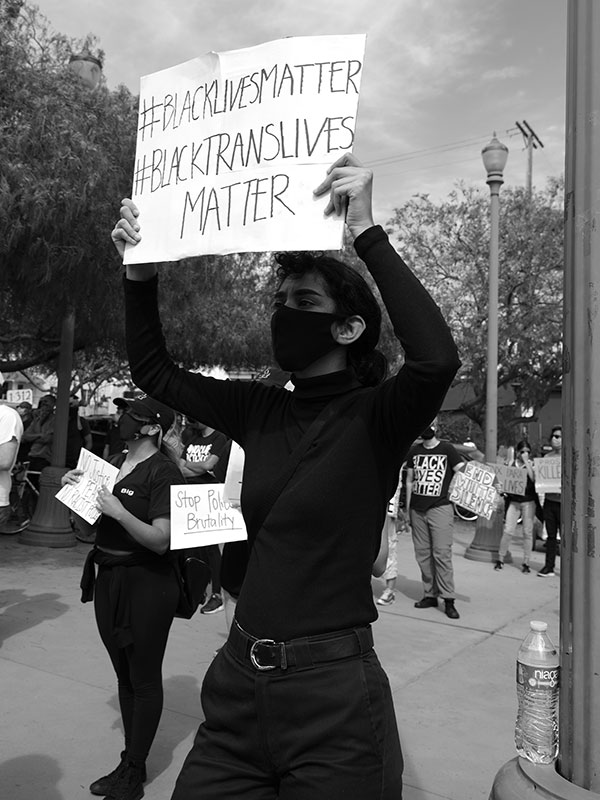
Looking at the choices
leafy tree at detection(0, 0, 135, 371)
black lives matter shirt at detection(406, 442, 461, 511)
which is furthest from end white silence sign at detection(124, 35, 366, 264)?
black lives matter shirt at detection(406, 442, 461, 511)

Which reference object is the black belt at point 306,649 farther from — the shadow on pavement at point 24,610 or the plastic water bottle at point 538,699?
the shadow on pavement at point 24,610

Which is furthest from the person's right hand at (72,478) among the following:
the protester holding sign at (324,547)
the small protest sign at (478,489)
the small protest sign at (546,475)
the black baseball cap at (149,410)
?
the small protest sign at (546,475)

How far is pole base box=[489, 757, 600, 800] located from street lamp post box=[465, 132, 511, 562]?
29.6 ft

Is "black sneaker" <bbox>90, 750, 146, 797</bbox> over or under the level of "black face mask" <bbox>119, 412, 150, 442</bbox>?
under

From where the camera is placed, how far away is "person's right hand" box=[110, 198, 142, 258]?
2.39 metres

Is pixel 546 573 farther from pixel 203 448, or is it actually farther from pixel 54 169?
pixel 54 169

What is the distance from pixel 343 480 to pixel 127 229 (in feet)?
3.47

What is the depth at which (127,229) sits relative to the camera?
2.40 metres

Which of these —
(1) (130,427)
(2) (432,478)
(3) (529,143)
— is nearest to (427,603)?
(2) (432,478)

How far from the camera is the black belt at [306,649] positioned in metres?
1.86

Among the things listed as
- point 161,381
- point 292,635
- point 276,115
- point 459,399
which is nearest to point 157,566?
point 161,381

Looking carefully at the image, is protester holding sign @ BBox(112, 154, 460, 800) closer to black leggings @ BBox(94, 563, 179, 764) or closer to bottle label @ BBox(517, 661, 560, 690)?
bottle label @ BBox(517, 661, 560, 690)

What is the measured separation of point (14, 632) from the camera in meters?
6.40

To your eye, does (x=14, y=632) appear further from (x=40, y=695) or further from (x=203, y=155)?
(x=203, y=155)
